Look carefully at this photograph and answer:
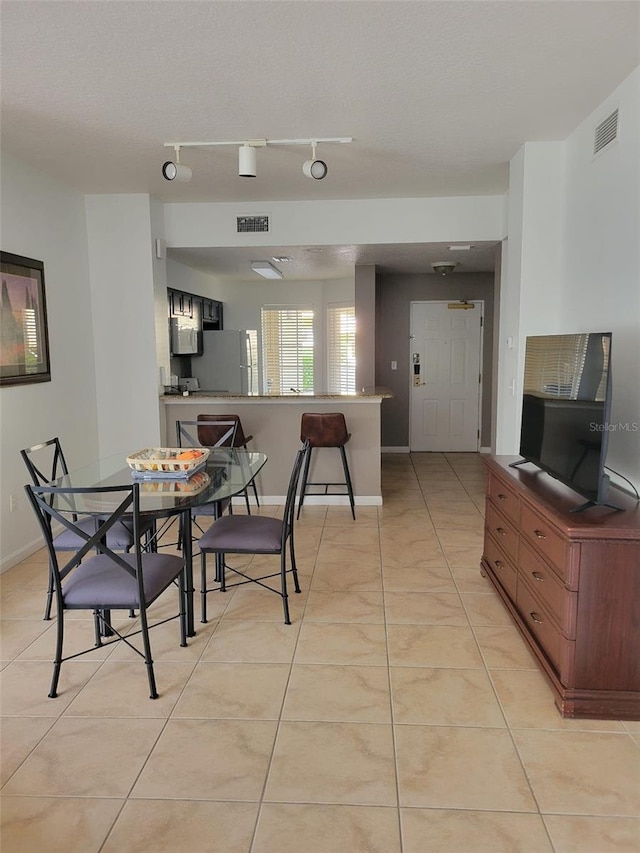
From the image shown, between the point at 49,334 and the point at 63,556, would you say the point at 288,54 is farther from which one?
the point at 63,556

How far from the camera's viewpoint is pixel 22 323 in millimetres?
3934

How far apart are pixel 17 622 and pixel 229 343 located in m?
4.59

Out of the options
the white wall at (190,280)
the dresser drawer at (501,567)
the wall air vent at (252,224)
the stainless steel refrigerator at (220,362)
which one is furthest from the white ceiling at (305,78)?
the stainless steel refrigerator at (220,362)

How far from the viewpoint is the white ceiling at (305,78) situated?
2270 millimetres

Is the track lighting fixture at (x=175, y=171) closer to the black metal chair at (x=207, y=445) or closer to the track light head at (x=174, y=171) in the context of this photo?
the track light head at (x=174, y=171)

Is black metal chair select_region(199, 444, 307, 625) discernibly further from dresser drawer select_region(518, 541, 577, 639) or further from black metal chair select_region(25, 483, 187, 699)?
dresser drawer select_region(518, 541, 577, 639)

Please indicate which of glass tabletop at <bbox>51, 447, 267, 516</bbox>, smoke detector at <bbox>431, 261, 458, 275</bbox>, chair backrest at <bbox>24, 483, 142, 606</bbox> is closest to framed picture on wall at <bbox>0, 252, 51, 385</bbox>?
glass tabletop at <bbox>51, 447, 267, 516</bbox>

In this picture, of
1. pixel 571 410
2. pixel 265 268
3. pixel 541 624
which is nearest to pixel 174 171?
pixel 571 410

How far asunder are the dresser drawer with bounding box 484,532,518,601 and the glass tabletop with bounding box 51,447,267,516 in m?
1.41

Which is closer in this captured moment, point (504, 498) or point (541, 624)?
point (541, 624)

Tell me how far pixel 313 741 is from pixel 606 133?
3179 mm

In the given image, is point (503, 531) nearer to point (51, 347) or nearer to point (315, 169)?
point (315, 169)

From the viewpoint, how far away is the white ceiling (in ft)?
7.45

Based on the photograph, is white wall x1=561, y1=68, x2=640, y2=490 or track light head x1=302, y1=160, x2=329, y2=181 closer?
white wall x1=561, y1=68, x2=640, y2=490
